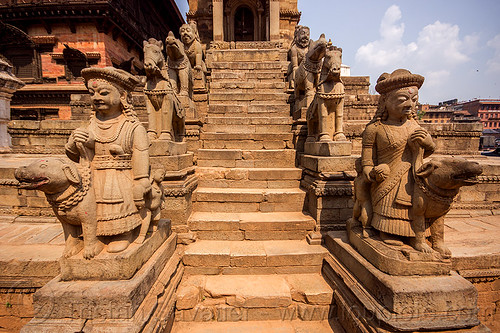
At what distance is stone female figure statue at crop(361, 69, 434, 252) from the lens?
2479 millimetres

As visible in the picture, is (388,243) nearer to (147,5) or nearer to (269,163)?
(269,163)

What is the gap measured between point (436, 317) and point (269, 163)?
3.77 m

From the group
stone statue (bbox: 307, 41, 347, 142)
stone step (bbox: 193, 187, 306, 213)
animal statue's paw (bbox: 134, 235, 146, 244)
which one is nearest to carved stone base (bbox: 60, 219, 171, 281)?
animal statue's paw (bbox: 134, 235, 146, 244)

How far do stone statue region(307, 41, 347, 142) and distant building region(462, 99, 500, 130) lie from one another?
186 ft

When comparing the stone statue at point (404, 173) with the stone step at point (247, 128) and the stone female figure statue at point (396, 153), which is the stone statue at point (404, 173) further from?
the stone step at point (247, 128)

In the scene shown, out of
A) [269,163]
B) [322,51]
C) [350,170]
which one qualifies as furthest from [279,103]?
[350,170]

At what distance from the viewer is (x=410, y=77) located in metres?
2.43

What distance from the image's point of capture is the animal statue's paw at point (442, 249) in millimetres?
2465

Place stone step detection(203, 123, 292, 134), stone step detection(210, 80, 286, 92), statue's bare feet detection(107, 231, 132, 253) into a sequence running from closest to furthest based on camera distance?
statue's bare feet detection(107, 231, 132, 253) → stone step detection(203, 123, 292, 134) → stone step detection(210, 80, 286, 92)

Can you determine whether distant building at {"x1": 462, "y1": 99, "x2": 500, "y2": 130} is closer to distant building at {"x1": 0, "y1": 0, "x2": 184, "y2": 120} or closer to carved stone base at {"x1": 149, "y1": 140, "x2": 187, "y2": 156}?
carved stone base at {"x1": 149, "y1": 140, "x2": 187, "y2": 156}

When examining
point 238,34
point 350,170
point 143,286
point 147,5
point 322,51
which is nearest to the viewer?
point 143,286

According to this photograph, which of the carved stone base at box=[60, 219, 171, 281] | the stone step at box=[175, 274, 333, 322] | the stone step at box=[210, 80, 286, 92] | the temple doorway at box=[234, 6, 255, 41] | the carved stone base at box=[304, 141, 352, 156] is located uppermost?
the temple doorway at box=[234, 6, 255, 41]

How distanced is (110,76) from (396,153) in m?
3.33

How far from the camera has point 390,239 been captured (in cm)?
267
